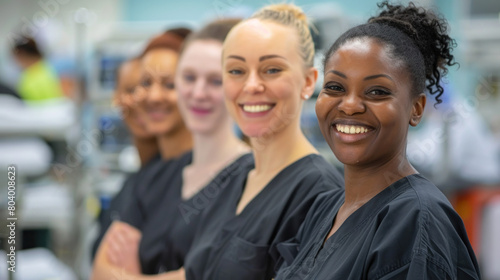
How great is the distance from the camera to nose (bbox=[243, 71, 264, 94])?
138 cm

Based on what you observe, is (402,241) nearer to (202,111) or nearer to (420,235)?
(420,235)

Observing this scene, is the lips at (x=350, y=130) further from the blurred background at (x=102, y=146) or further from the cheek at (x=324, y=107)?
the blurred background at (x=102, y=146)

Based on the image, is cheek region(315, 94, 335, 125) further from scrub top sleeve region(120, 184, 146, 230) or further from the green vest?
the green vest

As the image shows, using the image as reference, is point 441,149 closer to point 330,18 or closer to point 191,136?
point 330,18

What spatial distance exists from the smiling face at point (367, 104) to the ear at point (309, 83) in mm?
383

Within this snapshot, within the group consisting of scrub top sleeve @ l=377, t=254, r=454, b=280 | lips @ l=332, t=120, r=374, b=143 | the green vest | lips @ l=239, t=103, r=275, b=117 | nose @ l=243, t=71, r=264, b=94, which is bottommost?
scrub top sleeve @ l=377, t=254, r=454, b=280

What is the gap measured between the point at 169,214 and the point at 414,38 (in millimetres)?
1119

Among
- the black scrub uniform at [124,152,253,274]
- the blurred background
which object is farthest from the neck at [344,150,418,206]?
the blurred background

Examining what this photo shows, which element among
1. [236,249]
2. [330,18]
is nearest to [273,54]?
[236,249]

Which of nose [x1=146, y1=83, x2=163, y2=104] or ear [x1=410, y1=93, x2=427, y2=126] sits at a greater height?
nose [x1=146, y1=83, x2=163, y2=104]

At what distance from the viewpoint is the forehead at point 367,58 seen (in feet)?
3.14

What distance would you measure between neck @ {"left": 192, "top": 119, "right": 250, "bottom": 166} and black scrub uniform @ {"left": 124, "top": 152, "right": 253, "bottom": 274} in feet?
0.29

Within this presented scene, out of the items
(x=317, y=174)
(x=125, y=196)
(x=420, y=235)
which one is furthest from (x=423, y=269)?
(x=125, y=196)

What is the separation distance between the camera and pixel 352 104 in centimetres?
98
